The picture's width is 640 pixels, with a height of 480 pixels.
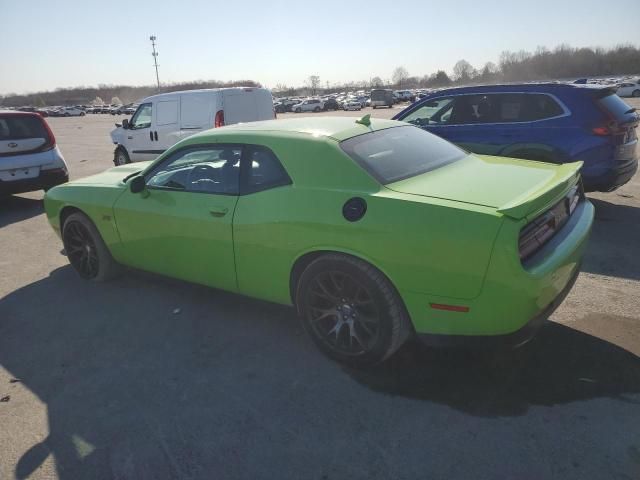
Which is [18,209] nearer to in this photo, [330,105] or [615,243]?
[615,243]

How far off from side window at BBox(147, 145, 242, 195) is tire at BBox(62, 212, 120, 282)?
1.00 meters

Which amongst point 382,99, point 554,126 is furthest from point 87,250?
point 382,99

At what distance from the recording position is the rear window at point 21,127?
7.92 m

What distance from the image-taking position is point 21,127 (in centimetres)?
812

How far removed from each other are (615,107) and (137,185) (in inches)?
226

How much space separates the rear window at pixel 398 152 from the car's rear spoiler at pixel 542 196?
0.76 meters

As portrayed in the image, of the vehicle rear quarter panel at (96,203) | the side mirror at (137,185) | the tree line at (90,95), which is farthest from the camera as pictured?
the tree line at (90,95)

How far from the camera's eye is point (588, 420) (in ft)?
8.22

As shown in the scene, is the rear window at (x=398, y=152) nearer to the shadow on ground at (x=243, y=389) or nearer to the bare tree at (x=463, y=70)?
the shadow on ground at (x=243, y=389)

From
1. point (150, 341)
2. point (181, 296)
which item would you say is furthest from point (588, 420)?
point (181, 296)

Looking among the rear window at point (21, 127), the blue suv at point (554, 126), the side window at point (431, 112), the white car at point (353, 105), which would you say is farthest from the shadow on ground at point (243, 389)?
the white car at point (353, 105)

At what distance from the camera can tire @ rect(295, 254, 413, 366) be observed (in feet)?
9.29

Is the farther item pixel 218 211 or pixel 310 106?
pixel 310 106

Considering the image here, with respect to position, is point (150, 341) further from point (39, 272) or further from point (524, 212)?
point (524, 212)
